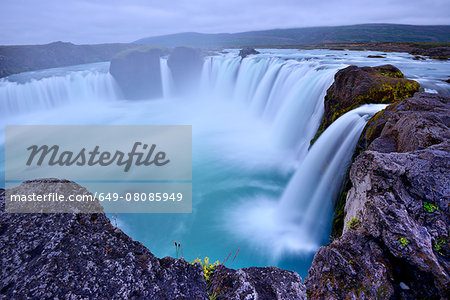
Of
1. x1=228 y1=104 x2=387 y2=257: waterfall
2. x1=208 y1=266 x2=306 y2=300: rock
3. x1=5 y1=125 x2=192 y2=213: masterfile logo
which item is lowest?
x1=5 y1=125 x2=192 y2=213: masterfile logo

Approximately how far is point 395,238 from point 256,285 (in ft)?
5.65

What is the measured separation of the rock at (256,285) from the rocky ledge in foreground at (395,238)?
278 mm

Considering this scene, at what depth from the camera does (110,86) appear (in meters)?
34.9

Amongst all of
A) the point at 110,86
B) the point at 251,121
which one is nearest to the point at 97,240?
the point at 251,121

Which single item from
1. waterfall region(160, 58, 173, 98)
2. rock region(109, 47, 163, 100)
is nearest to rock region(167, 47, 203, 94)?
waterfall region(160, 58, 173, 98)

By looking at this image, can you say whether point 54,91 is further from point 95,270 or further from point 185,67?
point 95,270

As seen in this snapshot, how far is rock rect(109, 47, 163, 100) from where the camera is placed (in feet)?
119

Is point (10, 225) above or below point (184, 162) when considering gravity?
above

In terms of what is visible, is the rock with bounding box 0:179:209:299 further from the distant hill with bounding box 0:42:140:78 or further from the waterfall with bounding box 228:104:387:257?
the distant hill with bounding box 0:42:140:78

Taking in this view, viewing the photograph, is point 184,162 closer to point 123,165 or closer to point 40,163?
point 123,165

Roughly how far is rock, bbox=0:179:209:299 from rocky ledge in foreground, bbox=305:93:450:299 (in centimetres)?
165

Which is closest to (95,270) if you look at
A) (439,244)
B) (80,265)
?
(80,265)

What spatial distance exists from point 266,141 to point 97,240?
13959 millimetres

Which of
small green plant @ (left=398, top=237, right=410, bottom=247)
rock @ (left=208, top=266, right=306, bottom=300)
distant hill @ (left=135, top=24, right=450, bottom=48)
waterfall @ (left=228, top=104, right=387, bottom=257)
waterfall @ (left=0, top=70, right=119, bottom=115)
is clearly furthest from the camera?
distant hill @ (left=135, top=24, right=450, bottom=48)
